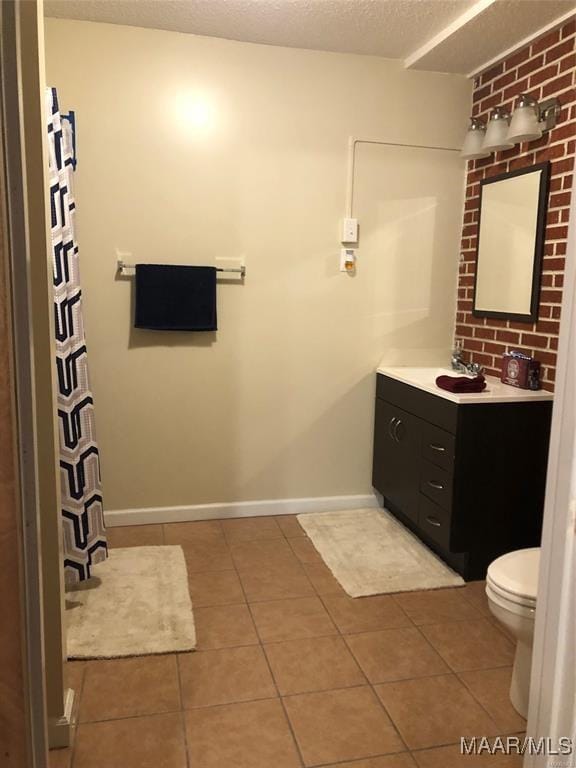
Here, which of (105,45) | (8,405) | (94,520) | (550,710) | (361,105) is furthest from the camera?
(361,105)

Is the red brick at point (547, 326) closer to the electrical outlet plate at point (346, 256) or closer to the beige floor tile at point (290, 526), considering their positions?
the electrical outlet plate at point (346, 256)

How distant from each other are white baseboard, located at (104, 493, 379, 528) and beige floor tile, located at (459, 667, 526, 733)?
1477mm

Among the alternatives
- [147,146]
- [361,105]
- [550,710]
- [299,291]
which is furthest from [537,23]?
[550,710]

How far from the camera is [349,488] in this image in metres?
3.47

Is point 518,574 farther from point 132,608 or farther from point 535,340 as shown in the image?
point 132,608

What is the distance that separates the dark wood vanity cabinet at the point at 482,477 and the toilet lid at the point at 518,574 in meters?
0.61

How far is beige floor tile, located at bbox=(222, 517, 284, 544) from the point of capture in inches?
121

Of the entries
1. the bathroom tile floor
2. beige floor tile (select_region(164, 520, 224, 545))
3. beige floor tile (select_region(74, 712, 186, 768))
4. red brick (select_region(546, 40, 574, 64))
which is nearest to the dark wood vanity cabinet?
the bathroom tile floor

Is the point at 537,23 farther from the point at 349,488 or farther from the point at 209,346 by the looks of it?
the point at 349,488

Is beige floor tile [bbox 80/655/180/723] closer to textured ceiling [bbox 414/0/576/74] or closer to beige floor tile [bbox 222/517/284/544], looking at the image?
beige floor tile [bbox 222/517/284/544]

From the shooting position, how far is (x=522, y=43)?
2.80 meters

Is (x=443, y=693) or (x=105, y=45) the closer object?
(x=443, y=693)

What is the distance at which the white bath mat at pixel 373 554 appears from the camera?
2639mm

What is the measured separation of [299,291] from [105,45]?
1486mm
